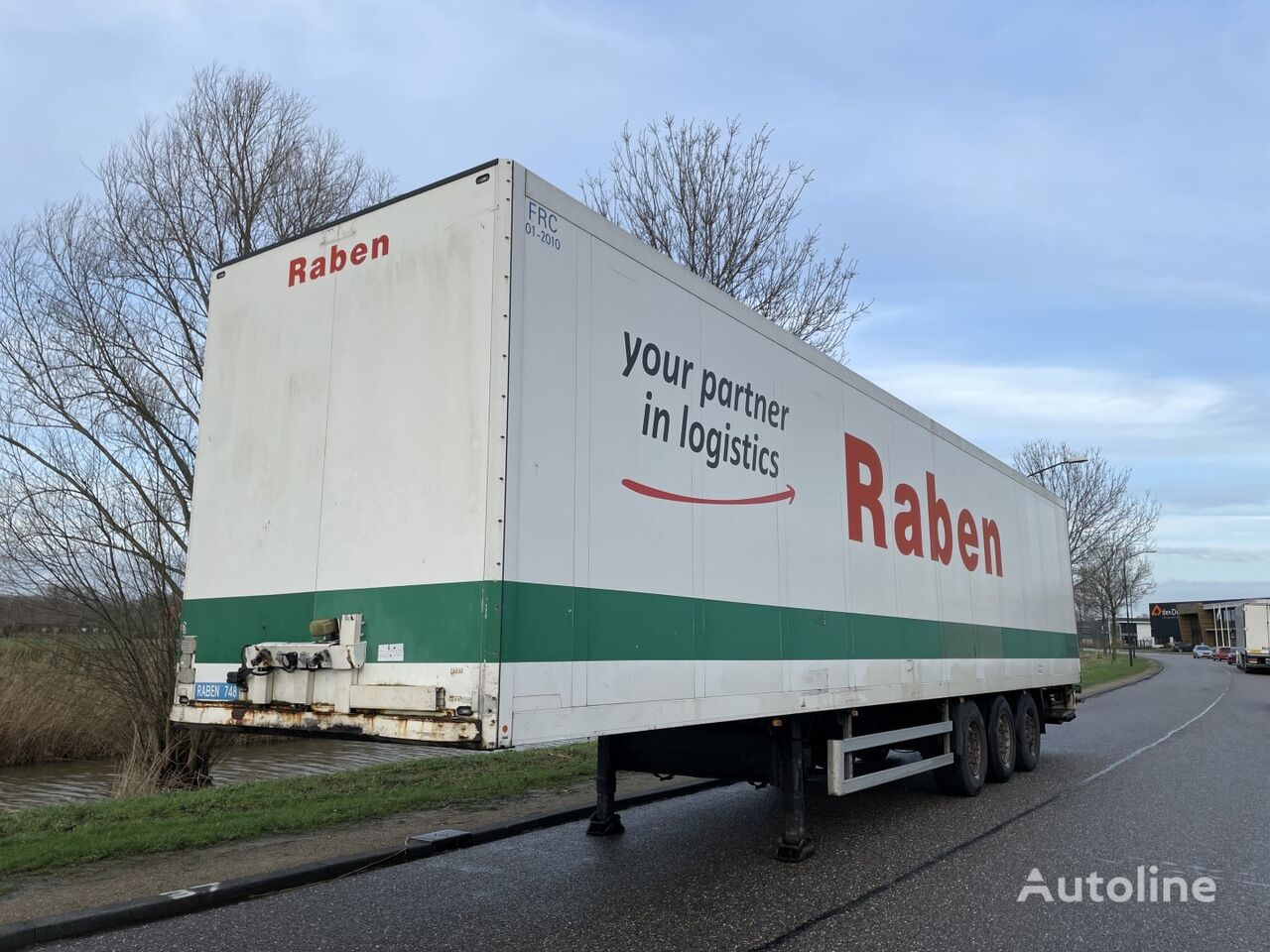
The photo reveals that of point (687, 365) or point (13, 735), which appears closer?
point (687, 365)

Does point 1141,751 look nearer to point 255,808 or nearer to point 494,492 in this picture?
point 255,808

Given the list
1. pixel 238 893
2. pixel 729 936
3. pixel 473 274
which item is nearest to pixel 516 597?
pixel 473 274

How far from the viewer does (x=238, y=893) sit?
18.4 feet

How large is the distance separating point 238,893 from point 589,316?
13.4ft

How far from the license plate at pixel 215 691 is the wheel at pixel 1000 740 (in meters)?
7.89

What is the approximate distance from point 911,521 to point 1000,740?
12.0 ft

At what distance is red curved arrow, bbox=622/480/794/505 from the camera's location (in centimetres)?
504

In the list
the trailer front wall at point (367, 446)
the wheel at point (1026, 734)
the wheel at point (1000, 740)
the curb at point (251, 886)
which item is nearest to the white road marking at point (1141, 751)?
the wheel at point (1026, 734)

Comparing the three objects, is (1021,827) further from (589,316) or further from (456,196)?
(456,196)

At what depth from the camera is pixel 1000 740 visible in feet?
34.3

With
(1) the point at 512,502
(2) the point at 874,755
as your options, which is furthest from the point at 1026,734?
(1) the point at 512,502

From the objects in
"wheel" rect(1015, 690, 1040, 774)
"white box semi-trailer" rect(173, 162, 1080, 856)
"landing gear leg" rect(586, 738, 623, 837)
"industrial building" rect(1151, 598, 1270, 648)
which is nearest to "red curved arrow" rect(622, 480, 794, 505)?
"white box semi-trailer" rect(173, 162, 1080, 856)

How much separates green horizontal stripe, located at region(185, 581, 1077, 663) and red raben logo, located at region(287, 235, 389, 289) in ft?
5.82

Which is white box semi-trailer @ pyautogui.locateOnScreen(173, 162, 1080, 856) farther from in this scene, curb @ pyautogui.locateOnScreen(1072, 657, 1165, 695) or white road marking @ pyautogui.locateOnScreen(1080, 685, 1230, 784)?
curb @ pyautogui.locateOnScreen(1072, 657, 1165, 695)
